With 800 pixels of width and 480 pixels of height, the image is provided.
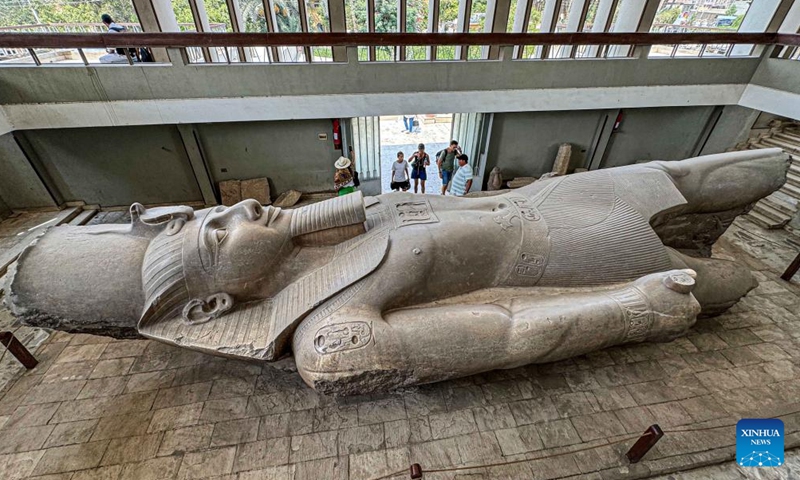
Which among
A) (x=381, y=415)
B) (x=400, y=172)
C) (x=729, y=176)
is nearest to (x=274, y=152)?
(x=400, y=172)

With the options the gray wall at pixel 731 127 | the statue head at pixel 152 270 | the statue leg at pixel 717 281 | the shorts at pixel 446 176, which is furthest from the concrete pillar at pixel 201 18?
the gray wall at pixel 731 127

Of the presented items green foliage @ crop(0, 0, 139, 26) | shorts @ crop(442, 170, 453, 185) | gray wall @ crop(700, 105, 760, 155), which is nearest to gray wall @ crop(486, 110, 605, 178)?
shorts @ crop(442, 170, 453, 185)

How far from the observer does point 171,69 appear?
4.64 m

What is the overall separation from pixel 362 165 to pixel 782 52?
751 centimetres

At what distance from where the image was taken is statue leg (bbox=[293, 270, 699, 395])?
6.68ft

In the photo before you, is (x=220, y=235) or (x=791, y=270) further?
(x=791, y=270)

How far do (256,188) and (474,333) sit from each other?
5.13 m

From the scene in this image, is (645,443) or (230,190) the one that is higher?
(645,443)

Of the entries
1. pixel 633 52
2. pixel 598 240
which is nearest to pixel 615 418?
pixel 598 240

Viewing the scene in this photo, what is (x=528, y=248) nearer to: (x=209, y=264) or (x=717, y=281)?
(x=717, y=281)

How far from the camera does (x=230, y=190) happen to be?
19.6ft

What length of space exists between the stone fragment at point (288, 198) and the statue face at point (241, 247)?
3.68 meters

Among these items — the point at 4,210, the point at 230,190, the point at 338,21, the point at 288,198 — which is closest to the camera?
the point at 338,21

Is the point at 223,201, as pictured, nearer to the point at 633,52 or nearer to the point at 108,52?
the point at 108,52
